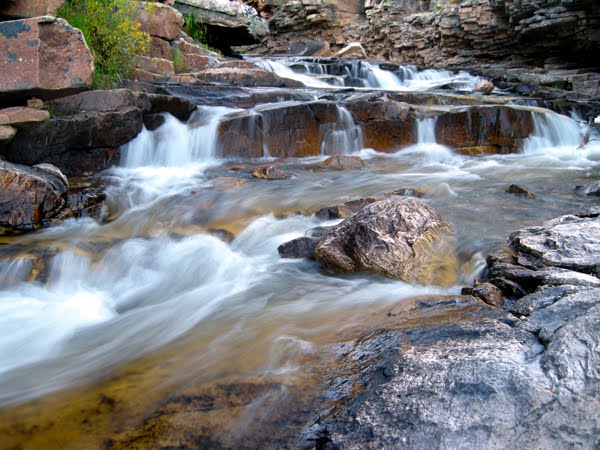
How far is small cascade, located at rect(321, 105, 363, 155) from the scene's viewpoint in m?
8.30

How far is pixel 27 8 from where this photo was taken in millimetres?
5848

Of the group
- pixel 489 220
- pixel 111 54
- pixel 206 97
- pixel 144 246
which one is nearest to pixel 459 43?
pixel 206 97

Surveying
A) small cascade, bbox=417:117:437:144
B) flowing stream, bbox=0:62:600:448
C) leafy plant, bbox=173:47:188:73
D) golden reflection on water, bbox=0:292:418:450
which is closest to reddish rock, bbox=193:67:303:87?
leafy plant, bbox=173:47:188:73

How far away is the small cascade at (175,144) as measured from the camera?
23.9 feet

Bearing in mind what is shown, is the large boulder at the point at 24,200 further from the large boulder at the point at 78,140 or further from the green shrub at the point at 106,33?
the green shrub at the point at 106,33

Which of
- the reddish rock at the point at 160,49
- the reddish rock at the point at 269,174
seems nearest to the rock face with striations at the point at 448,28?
the reddish rock at the point at 160,49

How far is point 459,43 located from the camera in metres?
19.5

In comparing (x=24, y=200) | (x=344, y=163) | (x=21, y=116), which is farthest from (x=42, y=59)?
(x=344, y=163)

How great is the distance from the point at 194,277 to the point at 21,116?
318cm

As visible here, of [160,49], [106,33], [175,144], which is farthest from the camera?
[160,49]

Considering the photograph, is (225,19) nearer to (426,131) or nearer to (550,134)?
(426,131)

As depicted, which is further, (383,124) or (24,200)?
(383,124)

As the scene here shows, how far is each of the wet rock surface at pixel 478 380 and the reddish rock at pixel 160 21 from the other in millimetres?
9615

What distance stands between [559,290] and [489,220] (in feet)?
7.41
